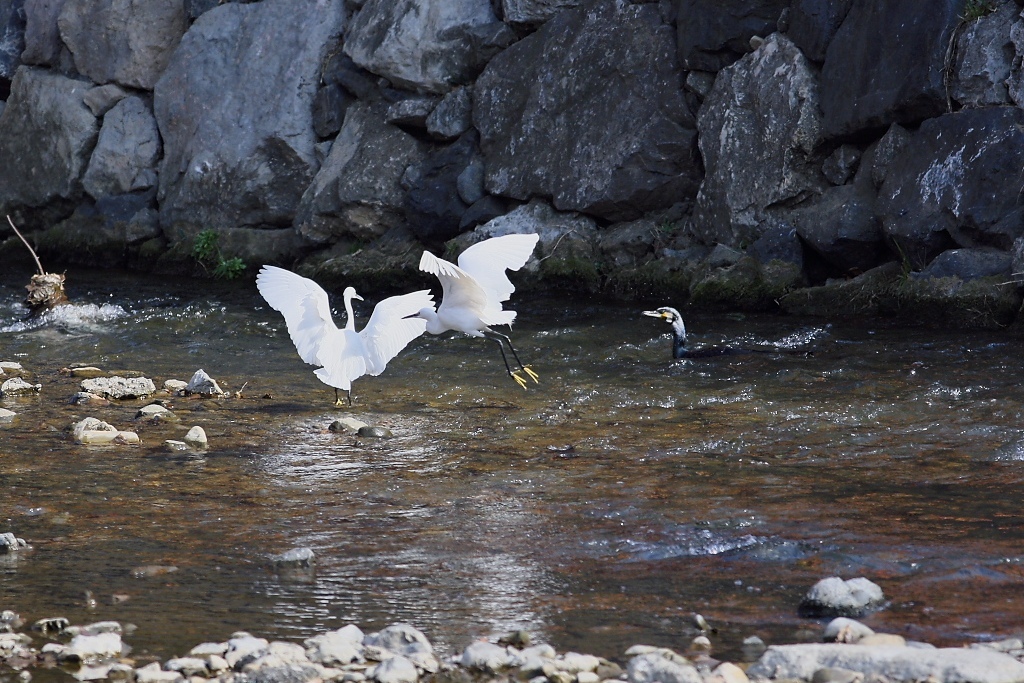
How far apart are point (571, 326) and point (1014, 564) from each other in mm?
5991

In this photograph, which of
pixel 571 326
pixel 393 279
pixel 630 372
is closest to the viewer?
pixel 630 372

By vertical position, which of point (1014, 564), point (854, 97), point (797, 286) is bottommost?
point (1014, 564)

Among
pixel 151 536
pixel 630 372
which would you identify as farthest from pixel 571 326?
pixel 151 536

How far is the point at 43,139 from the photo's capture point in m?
15.3

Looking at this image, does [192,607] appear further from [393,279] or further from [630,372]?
[393,279]

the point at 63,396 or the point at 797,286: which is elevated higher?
the point at 797,286

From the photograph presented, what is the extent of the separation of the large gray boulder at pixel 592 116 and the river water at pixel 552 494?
2.56m

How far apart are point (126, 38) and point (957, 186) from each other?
10.7m

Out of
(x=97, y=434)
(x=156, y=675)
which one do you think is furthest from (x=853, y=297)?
(x=156, y=675)

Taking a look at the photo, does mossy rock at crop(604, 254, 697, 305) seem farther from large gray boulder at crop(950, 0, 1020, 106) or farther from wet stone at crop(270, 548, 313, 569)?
wet stone at crop(270, 548, 313, 569)

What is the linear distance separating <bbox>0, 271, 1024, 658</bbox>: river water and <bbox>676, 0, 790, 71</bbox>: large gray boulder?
123 inches

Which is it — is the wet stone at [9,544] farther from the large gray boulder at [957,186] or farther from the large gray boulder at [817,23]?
the large gray boulder at [817,23]

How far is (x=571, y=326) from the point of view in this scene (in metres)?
9.73

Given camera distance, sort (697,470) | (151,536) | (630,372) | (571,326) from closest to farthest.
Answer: (151,536) < (697,470) < (630,372) < (571,326)
